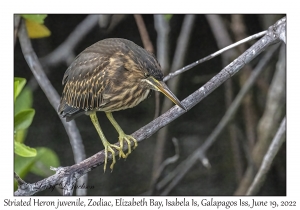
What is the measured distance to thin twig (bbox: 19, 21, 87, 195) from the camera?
234cm

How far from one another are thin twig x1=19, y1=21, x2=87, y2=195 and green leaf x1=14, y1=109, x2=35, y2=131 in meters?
0.31

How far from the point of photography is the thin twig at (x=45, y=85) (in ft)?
7.68

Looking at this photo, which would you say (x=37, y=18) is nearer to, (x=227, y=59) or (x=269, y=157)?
(x=227, y=59)

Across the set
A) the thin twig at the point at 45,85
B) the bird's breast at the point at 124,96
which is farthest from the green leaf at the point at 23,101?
the bird's breast at the point at 124,96

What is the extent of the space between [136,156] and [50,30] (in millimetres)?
895

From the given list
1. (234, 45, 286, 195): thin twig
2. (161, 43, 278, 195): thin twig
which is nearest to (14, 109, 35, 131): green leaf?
(161, 43, 278, 195): thin twig

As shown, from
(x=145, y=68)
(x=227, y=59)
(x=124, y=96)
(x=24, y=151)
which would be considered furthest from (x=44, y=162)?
(x=227, y=59)

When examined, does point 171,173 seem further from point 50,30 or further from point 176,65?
point 50,30

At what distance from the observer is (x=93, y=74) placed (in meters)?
2.11

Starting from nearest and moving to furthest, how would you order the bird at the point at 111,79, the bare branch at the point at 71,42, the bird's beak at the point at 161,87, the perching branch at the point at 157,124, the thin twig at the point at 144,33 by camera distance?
the perching branch at the point at 157,124, the bird's beak at the point at 161,87, the bird at the point at 111,79, the thin twig at the point at 144,33, the bare branch at the point at 71,42

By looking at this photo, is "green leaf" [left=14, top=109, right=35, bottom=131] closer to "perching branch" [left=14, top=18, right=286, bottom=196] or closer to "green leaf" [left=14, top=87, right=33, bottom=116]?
"green leaf" [left=14, top=87, right=33, bottom=116]

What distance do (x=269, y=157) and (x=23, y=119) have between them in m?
1.12

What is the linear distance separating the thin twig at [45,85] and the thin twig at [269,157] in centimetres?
82

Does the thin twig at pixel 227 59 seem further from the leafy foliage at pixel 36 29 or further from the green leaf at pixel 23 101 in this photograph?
the green leaf at pixel 23 101
